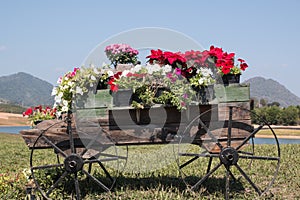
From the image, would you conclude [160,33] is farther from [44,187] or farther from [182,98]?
[44,187]

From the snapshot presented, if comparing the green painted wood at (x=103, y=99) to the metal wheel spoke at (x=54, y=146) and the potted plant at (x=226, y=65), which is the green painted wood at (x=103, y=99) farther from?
the potted plant at (x=226, y=65)

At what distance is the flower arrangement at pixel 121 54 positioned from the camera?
16.8ft

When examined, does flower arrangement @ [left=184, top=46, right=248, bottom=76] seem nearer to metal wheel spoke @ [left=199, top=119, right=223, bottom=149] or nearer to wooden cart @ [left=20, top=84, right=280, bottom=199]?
wooden cart @ [left=20, top=84, right=280, bottom=199]

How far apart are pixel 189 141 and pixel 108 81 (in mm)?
1186

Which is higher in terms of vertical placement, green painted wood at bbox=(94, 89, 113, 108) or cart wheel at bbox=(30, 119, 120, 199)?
green painted wood at bbox=(94, 89, 113, 108)

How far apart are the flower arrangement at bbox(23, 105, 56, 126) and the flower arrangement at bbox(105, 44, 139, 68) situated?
103 centimetres

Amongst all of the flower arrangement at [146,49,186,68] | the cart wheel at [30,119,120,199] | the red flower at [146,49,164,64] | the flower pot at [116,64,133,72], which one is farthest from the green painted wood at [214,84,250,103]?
the cart wheel at [30,119,120,199]

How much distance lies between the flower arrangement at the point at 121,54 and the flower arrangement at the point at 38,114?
3.38ft

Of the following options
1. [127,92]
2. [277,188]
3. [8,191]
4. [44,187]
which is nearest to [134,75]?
[127,92]

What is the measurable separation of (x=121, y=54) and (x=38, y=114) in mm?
1375

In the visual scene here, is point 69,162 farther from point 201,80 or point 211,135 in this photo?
point 201,80

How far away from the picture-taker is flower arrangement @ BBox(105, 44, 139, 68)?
5125 mm

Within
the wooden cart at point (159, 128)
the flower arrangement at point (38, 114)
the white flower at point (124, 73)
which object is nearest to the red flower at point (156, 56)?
the white flower at point (124, 73)

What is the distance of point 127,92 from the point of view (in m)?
4.55
